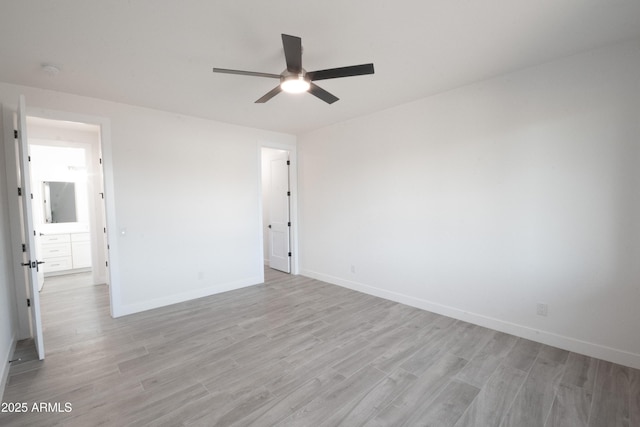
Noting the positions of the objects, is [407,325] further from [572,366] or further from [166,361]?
[166,361]

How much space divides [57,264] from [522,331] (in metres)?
7.97

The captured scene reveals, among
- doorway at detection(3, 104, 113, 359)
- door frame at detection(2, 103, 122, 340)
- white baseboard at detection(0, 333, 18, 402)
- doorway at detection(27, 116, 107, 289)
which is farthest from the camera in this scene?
doorway at detection(27, 116, 107, 289)

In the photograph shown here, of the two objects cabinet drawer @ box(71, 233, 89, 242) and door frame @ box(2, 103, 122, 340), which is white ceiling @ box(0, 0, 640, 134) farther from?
Answer: cabinet drawer @ box(71, 233, 89, 242)

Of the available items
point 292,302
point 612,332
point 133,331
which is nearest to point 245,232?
point 292,302

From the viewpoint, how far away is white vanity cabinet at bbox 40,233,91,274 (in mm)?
5594

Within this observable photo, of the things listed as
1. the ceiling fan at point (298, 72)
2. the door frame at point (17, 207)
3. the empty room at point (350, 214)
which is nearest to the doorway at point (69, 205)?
the empty room at point (350, 214)

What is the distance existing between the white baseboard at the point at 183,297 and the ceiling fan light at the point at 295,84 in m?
3.40

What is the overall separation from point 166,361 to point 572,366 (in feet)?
11.9

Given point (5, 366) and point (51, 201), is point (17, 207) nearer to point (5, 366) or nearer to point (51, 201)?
point (5, 366)

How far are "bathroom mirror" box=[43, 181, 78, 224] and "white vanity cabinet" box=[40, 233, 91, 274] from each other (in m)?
0.52

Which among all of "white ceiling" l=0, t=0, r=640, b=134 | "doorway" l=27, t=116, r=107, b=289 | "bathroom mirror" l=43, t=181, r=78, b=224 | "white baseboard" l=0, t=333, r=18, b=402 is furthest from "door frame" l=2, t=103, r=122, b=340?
"bathroom mirror" l=43, t=181, r=78, b=224

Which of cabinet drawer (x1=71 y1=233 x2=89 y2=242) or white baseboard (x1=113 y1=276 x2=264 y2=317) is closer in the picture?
white baseboard (x1=113 y1=276 x2=264 y2=317)

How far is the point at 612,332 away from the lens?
97.0 inches

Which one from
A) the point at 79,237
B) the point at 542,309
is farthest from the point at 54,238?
the point at 542,309
